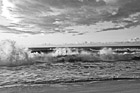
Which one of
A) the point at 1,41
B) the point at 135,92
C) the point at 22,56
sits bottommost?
the point at 135,92

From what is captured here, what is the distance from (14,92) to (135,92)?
483 cm

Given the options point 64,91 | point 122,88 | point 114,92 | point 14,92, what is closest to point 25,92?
point 14,92

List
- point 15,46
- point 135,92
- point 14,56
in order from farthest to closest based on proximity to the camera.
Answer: point 15,46 < point 14,56 < point 135,92

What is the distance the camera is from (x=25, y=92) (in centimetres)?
686

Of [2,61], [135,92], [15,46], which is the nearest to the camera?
[135,92]

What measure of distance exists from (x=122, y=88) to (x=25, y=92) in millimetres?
4154

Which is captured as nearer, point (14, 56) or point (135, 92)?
point (135, 92)

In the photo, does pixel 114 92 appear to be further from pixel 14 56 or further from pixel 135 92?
pixel 14 56

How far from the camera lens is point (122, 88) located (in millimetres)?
7492

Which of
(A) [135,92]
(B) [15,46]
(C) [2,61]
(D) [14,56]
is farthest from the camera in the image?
(B) [15,46]

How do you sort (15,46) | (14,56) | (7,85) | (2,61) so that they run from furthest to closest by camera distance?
(15,46) → (14,56) → (2,61) → (7,85)

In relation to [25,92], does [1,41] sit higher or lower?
higher

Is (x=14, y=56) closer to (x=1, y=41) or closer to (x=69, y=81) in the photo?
(x=1, y=41)

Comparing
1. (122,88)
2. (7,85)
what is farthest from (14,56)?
(122,88)
